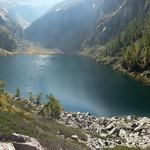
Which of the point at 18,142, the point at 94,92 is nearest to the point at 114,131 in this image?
the point at 18,142

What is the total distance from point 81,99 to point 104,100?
904cm

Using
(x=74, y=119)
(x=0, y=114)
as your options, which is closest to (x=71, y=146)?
(x=0, y=114)

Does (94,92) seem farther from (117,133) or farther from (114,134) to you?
(114,134)

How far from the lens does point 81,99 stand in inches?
5522

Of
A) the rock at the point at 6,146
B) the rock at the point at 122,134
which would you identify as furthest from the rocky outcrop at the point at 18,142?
the rock at the point at 122,134

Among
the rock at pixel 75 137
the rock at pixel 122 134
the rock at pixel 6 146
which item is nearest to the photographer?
the rock at pixel 6 146

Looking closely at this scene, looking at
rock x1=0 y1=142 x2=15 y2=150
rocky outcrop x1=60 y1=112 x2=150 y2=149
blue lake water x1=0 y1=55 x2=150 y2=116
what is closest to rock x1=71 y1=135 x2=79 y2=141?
rocky outcrop x1=60 y1=112 x2=150 y2=149

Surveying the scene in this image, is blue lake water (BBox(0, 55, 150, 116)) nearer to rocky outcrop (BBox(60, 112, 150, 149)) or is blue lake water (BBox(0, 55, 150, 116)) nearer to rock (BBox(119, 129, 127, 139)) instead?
rocky outcrop (BBox(60, 112, 150, 149))

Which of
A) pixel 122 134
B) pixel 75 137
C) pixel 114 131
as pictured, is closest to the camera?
pixel 75 137

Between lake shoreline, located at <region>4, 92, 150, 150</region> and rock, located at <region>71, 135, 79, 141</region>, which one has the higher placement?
rock, located at <region>71, 135, 79, 141</region>

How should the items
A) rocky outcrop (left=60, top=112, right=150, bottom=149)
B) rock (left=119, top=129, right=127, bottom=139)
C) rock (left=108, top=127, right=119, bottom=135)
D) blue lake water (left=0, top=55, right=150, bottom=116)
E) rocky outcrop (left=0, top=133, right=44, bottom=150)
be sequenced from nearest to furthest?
rocky outcrop (left=0, top=133, right=44, bottom=150) < rocky outcrop (left=60, top=112, right=150, bottom=149) < rock (left=119, top=129, right=127, bottom=139) < rock (left=108, top=127, right=119, bottom=135) < blue lake water (left=0, top=55, right=150, bottom=116)

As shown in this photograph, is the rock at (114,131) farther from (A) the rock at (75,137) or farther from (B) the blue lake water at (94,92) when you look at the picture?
(B) the blue lake water at (94,92)

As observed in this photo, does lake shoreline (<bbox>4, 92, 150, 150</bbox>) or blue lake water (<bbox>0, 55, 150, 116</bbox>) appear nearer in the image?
lake shoreline (<bbox>4, 92, 150, 150</bbox>)

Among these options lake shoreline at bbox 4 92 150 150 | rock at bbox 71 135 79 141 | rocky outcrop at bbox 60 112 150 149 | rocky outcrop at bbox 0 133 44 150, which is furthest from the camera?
rocky outcrop at bbox 60 112 150 149
